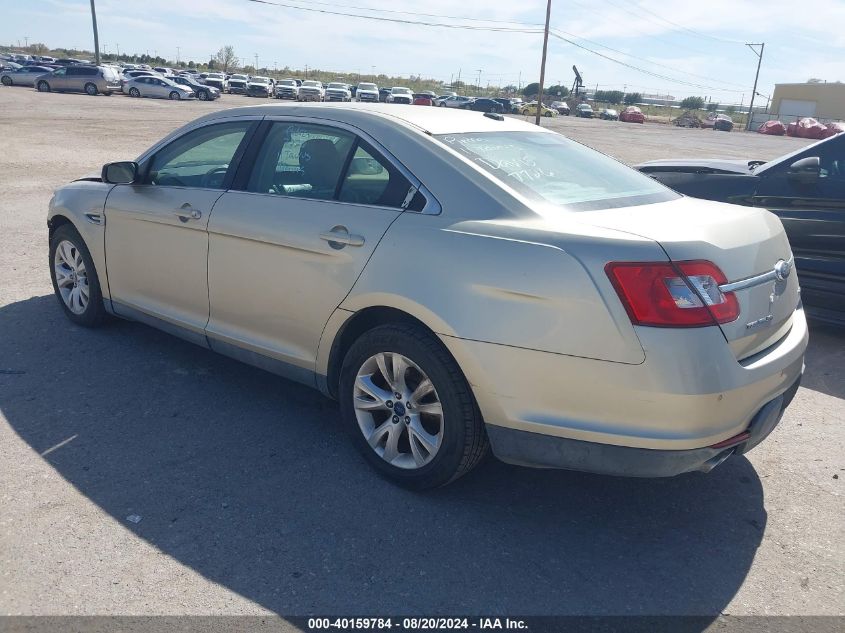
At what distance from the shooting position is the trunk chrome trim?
2859 millimetres

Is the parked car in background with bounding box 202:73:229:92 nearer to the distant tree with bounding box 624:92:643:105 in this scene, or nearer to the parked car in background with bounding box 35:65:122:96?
the parked car in background with bounding box 35:65:122:96

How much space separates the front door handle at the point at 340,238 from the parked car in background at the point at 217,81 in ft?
199

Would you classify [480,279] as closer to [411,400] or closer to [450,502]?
[411,400]

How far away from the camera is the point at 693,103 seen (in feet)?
381

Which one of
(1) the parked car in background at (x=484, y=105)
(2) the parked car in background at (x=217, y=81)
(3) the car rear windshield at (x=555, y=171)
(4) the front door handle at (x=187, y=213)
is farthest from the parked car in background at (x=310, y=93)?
(3) the car rear windshield at (x=555, y=171)

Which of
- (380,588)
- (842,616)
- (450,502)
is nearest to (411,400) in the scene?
(450,502)

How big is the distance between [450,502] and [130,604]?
140 cm

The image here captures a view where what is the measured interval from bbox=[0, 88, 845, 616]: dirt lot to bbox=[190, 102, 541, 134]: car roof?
1671mm

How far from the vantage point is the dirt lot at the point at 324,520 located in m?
2.73

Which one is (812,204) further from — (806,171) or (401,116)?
(401,116)

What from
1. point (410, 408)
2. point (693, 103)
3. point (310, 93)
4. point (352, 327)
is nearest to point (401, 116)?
point (352, 327)

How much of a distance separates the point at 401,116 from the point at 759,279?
187cm

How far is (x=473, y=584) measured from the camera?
2801 mm

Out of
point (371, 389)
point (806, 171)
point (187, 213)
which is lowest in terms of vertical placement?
point (371, 389)
